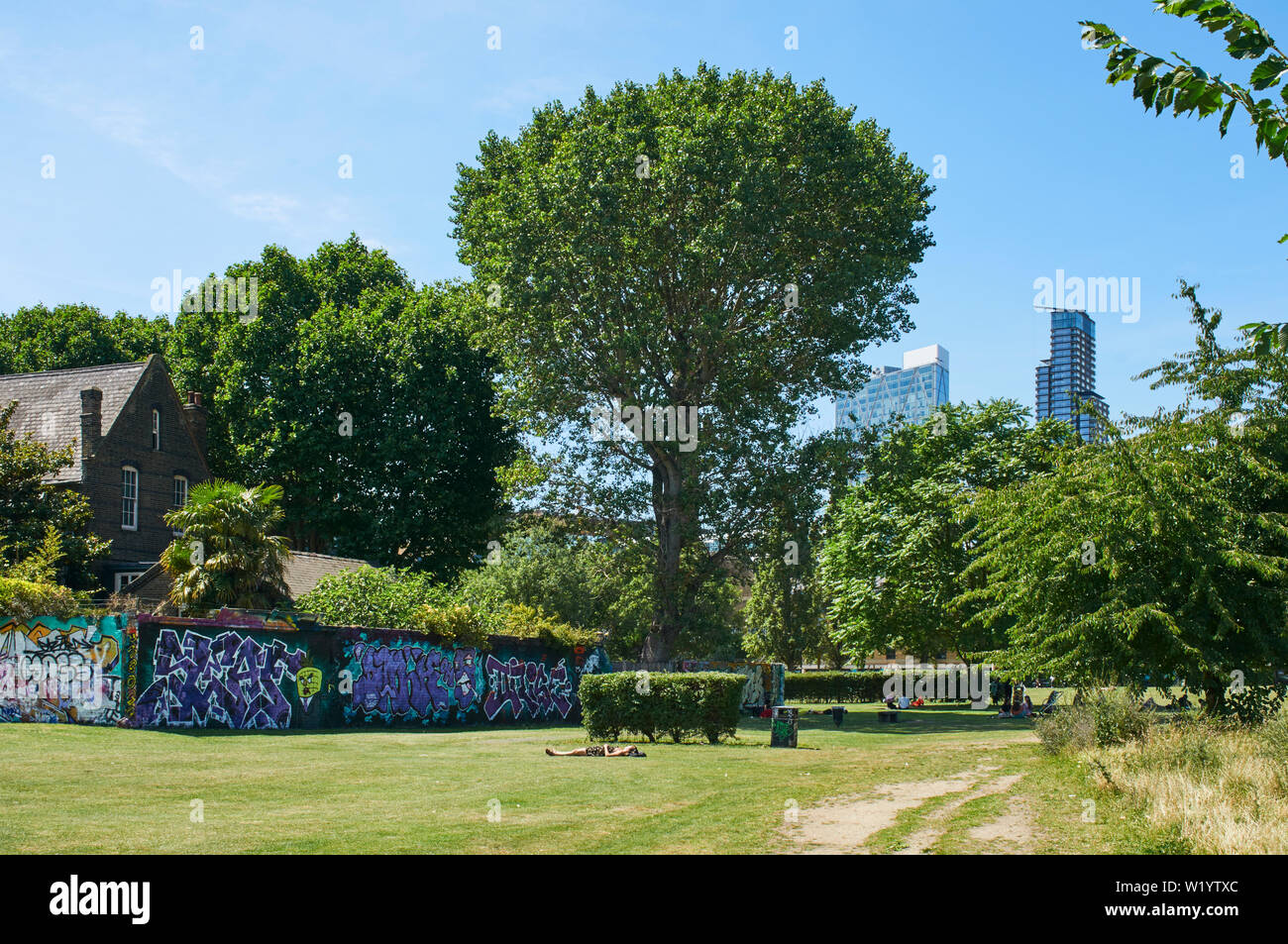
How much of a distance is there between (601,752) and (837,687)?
4805cm

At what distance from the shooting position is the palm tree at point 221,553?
28516mm

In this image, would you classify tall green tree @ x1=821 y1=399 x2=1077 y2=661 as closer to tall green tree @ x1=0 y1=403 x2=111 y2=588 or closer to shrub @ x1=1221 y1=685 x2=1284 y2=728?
shrub @ x1=1221 y1=685 x2=1284 y2=728

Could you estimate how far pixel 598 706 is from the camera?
24.5 meters

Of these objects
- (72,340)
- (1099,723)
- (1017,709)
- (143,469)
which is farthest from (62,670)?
(72,340)

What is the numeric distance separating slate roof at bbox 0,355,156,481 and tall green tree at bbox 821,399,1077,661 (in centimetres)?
2764

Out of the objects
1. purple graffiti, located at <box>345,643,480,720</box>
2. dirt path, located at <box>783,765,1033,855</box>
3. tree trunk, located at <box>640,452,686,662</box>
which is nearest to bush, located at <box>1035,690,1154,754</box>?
dirt path, located at <box>783,765,1033,855</box>

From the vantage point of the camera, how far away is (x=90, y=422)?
39.2 metres

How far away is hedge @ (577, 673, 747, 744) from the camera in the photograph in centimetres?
2452

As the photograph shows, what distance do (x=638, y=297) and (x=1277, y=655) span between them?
24705mm

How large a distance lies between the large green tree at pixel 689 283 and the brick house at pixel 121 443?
13.5 m

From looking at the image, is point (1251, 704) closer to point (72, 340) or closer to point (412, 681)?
point (412, 681)

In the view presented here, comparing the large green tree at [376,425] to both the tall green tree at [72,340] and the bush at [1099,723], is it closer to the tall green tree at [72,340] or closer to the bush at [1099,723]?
the tall green tree at [72,340]

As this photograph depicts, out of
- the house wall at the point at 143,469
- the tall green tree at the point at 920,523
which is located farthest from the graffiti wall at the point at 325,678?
the house wall at the point at 143,469
